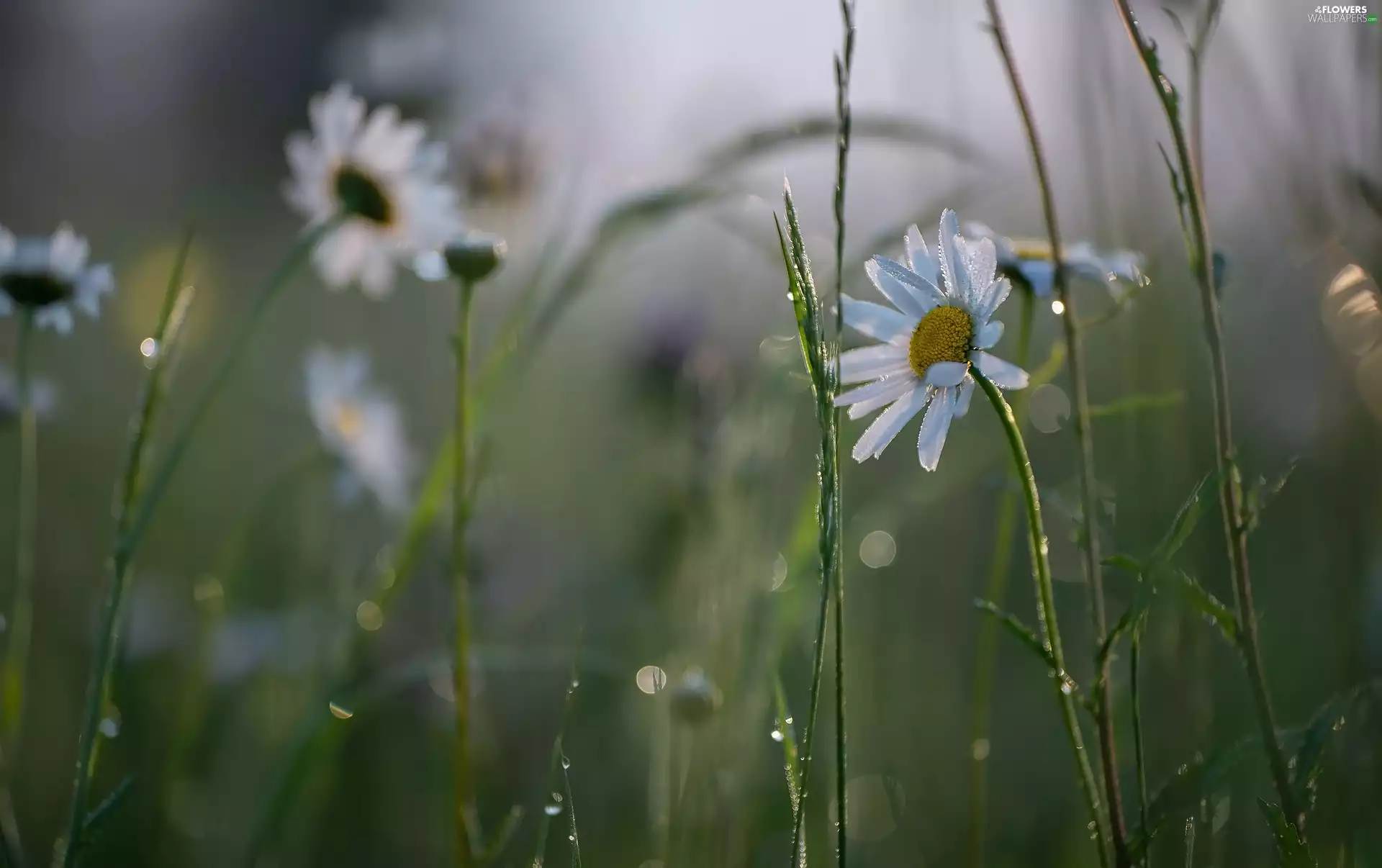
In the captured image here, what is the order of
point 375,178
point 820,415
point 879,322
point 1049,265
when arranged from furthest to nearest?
point 375,178 → point 1049,265 → point 879,322 → point 820,415

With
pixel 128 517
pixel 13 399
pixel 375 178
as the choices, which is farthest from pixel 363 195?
pixel 128 517

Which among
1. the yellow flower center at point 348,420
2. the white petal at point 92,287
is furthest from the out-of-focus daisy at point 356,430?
the white petal at point 92,287

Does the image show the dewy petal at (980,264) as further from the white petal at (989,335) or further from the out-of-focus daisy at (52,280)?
the out-of-focus daisy at (52,280)

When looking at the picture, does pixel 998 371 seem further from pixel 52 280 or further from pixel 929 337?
pixel 52 280

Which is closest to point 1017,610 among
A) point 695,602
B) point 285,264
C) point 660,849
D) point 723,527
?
point 695,602

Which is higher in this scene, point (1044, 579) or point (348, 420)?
point (348, 420)

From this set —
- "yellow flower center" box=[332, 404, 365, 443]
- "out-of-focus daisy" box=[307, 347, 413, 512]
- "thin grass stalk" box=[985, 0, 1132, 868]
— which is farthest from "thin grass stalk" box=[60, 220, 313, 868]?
"yellow flower center" box=[332, 404, 365, 443]

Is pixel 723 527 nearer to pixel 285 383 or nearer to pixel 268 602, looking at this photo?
pixel 268 602

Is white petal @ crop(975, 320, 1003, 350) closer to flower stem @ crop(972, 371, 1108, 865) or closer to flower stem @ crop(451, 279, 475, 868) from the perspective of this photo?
flower stem @ crop(972, 371, 1108, 865)
